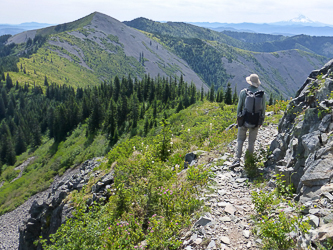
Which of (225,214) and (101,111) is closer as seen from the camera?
(225,214)

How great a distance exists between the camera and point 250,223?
5.76 meters

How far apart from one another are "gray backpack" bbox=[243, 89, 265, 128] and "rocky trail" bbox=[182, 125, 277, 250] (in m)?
1.92

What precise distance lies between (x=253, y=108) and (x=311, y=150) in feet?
8.58

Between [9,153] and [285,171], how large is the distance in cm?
9596

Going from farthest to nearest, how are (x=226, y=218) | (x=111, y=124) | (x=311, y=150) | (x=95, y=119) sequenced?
1. (x=95, y=119)
2. (x=111, y=124)
3. (x=311, y=150)
4. (x=226, y=218)

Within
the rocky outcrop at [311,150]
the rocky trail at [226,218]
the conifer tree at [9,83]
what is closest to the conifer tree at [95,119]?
the rocky trail at [226,218]

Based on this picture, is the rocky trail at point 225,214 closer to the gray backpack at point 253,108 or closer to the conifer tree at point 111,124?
the gray backpack at point 253,108

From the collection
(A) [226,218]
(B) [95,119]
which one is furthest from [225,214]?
(B) [95,119]

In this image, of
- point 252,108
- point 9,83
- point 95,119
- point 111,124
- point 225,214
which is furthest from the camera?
point 9,83

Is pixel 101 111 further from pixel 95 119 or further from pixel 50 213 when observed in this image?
pixel 50 213

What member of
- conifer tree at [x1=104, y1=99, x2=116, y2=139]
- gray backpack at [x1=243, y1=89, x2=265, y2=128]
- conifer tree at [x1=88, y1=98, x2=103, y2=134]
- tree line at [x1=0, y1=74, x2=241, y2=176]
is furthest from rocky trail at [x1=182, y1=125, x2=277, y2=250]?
conifer tree at [x1=88, y1=98, x2=103, y2=134]

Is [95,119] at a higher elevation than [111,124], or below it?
below

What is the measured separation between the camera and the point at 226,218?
6105mm

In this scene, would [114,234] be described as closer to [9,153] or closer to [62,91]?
[9,153]
